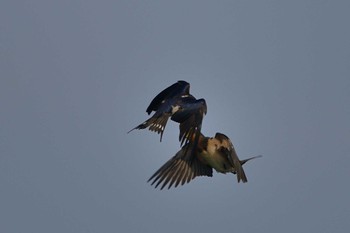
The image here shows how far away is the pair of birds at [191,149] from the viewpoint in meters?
20.2

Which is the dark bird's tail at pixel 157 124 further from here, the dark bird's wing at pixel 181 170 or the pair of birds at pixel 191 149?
the dark bird's wing at pixel 181 170

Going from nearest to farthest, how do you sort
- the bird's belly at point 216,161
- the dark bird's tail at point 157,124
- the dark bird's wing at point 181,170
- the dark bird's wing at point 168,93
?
the dark bird's wing at point 181,170 → the bird's belly at point 216,161 → the dark bird's tail at point 157,124 → the dark bird's wing at point 168,93

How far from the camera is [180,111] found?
21.6 metres

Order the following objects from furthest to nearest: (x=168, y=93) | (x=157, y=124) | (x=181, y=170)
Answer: (x=168, y=93), (x=157, y=124), (x=181, y=170)

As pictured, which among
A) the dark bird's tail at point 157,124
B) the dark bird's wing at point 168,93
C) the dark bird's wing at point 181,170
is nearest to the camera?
the dark bird's wing at point 181,170

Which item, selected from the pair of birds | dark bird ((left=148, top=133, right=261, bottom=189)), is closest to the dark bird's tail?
the pair of birds

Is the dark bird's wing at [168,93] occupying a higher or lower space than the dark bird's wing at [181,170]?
higher

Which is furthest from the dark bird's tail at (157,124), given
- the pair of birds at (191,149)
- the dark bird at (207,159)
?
the dark bird at (207,159)

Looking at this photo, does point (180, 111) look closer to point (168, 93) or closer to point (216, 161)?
point (216, 161)

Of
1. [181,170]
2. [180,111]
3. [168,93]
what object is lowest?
[181,170]

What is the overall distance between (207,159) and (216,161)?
0.22 m

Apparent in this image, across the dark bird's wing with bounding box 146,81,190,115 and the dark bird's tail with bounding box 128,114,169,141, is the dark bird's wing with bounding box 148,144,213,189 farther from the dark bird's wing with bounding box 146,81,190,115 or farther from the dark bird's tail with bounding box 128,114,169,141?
the dark bird's wing with bounding box 146,81,190,115

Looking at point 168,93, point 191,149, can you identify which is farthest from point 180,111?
point 168,93

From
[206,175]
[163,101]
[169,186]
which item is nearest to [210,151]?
[206,175]
